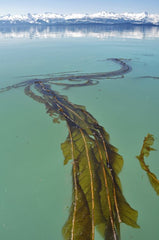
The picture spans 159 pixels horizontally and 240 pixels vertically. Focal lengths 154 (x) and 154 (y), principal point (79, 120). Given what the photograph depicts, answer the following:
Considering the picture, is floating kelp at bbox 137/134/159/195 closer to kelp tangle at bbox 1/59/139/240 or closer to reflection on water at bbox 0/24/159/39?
kelp tangle at bbox 1/59/139/240

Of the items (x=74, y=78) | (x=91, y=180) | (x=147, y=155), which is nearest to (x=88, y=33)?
(x=74, y=78)

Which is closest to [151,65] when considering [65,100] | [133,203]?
[65,100]

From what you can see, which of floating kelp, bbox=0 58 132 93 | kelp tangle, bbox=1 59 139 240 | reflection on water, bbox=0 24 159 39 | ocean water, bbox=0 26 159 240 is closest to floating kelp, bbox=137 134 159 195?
ocean water, bbox=0 26 159 240

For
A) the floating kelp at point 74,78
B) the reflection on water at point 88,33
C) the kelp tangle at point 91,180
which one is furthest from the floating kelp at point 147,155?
the reflection on water at point 88,33

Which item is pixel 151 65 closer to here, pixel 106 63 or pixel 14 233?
pixel 106 63

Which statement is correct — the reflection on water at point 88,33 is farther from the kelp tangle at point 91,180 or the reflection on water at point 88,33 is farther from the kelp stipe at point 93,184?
the kelp stipe at point 93,184

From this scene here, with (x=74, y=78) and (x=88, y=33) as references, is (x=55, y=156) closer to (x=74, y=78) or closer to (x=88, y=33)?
(x=74, y=78)
